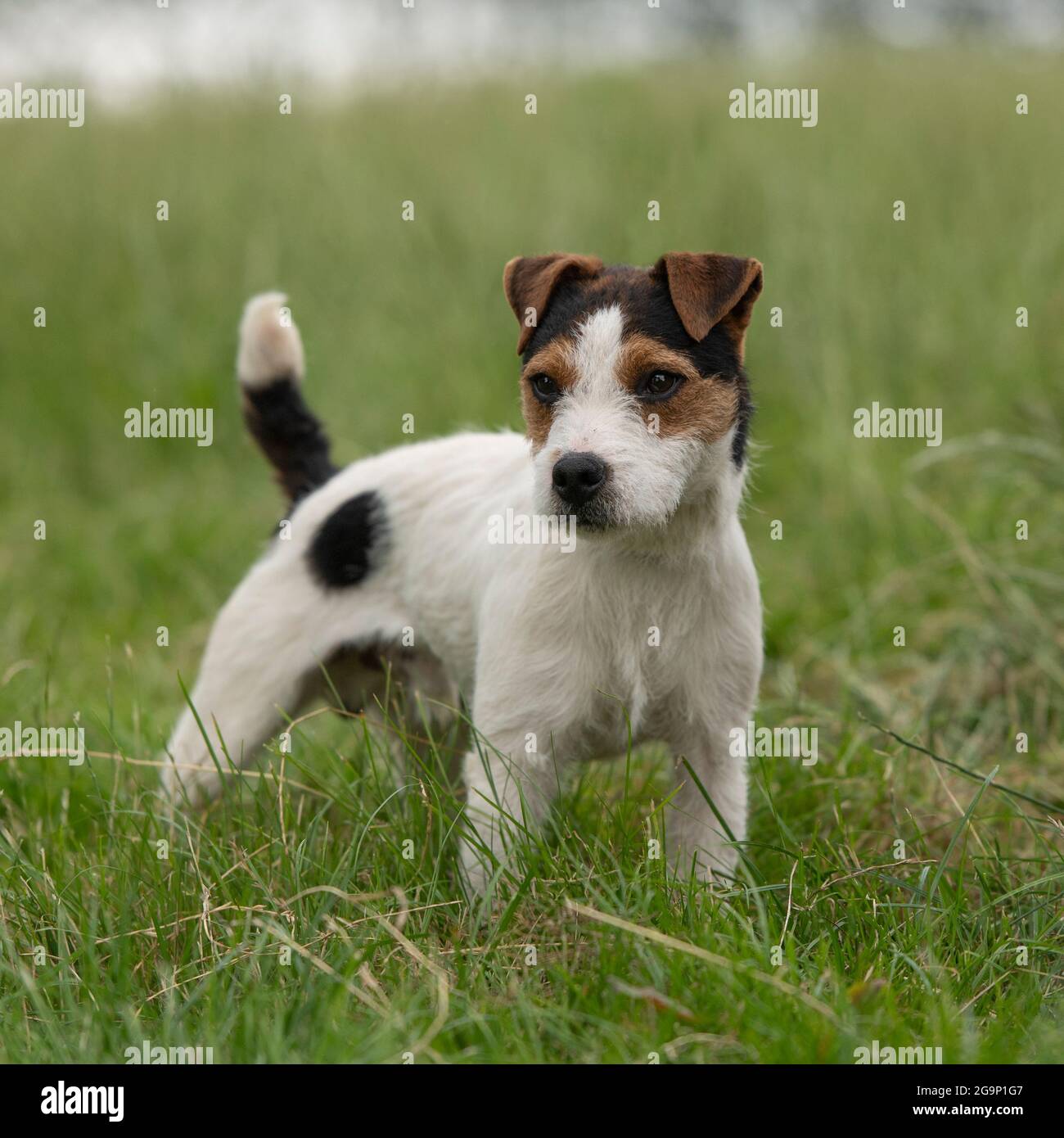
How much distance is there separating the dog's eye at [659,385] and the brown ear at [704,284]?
119 millimetres

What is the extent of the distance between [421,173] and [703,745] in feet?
27.9

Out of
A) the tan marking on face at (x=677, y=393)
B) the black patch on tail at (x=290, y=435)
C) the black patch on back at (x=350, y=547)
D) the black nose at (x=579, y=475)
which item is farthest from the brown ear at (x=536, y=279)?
the black patch on tail at (x=290, y=435)

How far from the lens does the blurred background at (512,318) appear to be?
6043 mm

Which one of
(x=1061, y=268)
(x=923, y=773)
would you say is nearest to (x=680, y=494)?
(x=923, y=773)

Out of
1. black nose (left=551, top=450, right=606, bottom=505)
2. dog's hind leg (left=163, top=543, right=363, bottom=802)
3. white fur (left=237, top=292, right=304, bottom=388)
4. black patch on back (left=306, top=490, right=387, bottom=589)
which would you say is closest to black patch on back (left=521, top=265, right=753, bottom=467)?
black nose (left=551, top=450, right=606, bottom=505)

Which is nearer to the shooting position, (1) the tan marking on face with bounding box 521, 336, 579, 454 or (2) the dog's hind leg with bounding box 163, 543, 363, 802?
(1) the tan marking on face with bounding box 521, 336, 579, 454

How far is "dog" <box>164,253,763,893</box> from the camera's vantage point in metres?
3.43

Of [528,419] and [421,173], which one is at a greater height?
[421,173]

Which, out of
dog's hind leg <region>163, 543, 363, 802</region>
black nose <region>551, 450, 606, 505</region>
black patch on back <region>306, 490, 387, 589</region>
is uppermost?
black nose <region>551, 450, 606, 505</region>

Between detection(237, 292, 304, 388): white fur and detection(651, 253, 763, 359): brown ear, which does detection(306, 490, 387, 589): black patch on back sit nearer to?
detection(237, 292, 304, 388): white fur

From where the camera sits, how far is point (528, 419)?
3635mm

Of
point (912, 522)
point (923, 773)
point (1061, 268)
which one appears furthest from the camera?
point (1061, 268)

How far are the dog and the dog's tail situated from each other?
1.33 ft

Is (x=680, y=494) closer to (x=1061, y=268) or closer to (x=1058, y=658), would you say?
(x=1058, y=658)
